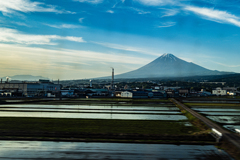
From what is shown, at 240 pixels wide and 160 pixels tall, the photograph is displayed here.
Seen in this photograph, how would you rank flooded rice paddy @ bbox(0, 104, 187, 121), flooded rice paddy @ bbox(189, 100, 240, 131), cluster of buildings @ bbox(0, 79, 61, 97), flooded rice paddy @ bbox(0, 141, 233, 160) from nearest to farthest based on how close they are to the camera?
1. flooded rice paddy @ bbox(0, 141, 233, 160)
2. flooded rice paddy @ bbox(189, 100, 240, 131)
3. flooded rice paddy @ bbox(0, 104, 187, 121)
4. cluster of buildings @ bbox(0, 79, 61, 97)

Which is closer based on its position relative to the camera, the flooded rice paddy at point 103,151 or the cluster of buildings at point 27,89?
the flooded rice paddy at point 103,151

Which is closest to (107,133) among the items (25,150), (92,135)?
(92,135)

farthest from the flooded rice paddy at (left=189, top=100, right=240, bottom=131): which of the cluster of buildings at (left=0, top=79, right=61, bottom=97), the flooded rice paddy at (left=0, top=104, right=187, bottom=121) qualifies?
the cluster of buildings at (left=0, top=79, right=61, bottom=97)

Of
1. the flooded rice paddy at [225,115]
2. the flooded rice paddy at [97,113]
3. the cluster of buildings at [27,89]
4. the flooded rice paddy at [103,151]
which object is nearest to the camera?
the flooded rice paddy at [103,151]

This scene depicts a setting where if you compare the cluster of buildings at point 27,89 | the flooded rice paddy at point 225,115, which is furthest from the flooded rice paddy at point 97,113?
the cluster of buildings at point 27,89

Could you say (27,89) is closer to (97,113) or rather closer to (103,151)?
(97,113)

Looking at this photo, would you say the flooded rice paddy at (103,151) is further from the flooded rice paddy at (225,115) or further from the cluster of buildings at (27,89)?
the cluster of buildings at (27,89)

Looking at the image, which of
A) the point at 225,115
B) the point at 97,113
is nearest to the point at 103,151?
the point at 97,113

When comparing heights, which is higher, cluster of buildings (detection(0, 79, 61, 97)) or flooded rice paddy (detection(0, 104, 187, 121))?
cluster of buildings (detection(0, 79, 61, 97))

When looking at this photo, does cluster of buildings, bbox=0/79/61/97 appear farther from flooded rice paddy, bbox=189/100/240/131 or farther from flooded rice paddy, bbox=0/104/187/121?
flooded rice paddy, bbox=189/100/240/131
